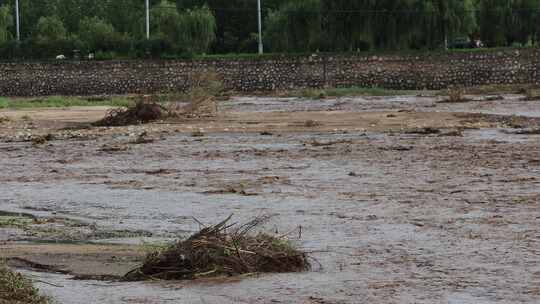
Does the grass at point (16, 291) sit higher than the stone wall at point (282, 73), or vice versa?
the grass at point (16, 291)

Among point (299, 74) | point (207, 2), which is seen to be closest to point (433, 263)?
point (299, 74)

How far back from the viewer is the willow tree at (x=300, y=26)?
236 feet

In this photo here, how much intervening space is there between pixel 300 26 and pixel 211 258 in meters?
64.0

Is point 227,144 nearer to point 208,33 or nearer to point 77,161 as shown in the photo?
point 77,161

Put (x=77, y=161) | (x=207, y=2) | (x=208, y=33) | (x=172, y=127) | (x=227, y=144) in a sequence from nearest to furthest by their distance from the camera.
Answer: (x=77, y=161) → (x=227, y=144) → (x=172, y=127) → (x=208, y=33) → (x=207, y=2)

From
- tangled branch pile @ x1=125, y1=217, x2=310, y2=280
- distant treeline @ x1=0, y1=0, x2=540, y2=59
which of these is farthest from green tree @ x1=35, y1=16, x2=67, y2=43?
tangled branch pile @ x1=125, y1=217, x2=310, y2=280

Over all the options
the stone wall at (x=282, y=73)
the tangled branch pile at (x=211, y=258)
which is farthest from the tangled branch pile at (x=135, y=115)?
the stone wall at (x=282, y=73)

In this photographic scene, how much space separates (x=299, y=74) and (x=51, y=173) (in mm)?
49154

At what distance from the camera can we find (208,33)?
263 ft

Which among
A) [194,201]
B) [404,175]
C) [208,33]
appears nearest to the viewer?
[194,201]

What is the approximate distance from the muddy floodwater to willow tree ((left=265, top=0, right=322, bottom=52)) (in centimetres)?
4154

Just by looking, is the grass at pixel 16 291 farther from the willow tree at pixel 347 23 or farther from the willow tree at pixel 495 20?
the willow tree at pixel 495 20

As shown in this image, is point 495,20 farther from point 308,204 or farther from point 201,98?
point 308,204

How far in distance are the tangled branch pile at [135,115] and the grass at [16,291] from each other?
2487 cm
